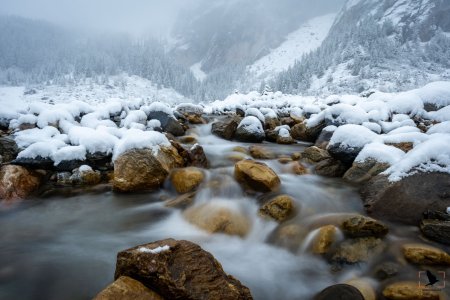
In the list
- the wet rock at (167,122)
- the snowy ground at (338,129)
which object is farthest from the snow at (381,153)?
the wet rock at (167,122)

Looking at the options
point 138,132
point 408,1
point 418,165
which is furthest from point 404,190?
point 408,1

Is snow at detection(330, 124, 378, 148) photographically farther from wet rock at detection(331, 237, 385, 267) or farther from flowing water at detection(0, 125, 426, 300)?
wet rock at detection(331, 237, 385, 267)

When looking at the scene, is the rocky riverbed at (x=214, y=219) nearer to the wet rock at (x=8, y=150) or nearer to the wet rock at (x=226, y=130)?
the wet rock at (x=8, y=150)

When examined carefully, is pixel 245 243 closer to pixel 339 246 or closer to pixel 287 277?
pixel 287 277

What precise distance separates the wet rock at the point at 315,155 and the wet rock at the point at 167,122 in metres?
4.59

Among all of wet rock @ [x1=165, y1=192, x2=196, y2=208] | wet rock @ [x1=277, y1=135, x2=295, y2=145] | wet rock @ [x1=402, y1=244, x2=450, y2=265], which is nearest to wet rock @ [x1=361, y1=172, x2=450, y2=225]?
wet rock @ [x1=402, y1=244, x2=450, y2=265]

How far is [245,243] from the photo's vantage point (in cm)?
421

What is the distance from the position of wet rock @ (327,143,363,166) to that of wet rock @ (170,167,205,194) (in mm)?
3055

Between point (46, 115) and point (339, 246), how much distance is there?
29.1 feet

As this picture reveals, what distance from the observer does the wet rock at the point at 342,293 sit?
2604 millimetres

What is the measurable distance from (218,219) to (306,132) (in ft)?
22.7

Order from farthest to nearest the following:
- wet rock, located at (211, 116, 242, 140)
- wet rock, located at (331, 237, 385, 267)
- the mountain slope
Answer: the mountain slope, wet rock, located at (211, 116, 242, 140), wet rock, located at (331, 237, 385, 267)

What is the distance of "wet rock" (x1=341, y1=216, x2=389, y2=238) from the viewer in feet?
12.2

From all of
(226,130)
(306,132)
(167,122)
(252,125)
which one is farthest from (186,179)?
(306,132)
